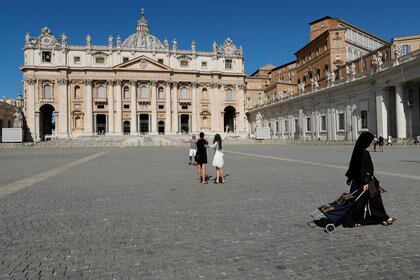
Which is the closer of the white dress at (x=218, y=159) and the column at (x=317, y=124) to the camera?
the white dress at (x=218, y=159)

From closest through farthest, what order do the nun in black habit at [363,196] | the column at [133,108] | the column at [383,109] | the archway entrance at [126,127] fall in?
the nun in black habit at [363,196] → the column at [383,109] → the column at [133,108] → the archway entrance at [126,127]

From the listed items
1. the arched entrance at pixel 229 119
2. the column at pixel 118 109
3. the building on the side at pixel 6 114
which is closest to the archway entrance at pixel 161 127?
the column at pixel 118 109

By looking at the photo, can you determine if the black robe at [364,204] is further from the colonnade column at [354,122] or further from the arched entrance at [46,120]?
the arched entrance at [46,120]

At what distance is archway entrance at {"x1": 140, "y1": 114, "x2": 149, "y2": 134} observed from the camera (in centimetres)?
7469

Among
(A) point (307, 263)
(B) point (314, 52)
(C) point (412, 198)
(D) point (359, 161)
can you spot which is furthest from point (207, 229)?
(B) point (314, 52)

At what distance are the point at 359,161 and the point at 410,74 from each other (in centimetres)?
2944

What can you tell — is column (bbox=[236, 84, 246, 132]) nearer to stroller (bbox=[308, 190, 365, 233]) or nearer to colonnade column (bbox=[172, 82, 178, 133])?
colonnade column (bbox=[172, 82, 178, 133])

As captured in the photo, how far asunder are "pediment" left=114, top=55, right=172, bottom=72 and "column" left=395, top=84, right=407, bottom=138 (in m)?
48.9

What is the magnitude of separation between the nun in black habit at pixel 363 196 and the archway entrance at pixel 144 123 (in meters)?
70.6

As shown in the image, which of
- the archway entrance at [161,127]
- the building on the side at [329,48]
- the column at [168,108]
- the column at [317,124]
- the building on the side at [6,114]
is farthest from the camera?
the archway entrance at [161,127]

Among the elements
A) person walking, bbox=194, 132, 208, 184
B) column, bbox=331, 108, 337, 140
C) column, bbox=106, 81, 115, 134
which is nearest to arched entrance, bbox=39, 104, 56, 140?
column, bbox=106, 81, 115, 134

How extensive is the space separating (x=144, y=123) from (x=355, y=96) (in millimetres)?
46085

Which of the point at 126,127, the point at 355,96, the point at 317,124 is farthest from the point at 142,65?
the point at 355,96

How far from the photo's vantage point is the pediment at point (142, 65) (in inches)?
2803
